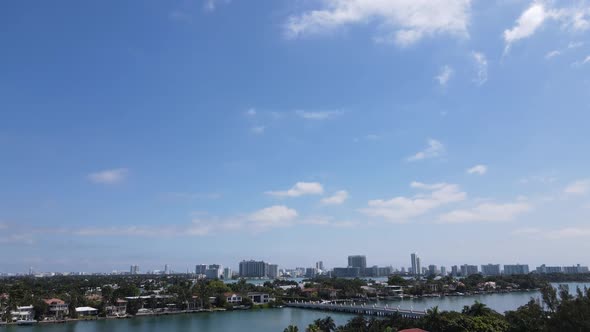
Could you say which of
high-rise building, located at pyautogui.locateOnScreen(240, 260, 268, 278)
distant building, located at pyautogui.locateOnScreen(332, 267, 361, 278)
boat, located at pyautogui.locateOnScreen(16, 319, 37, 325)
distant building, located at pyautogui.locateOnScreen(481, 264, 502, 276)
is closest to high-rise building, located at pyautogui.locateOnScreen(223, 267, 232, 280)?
high-rise building, located at pyautogui.locateOnScreen(240, 260, 268, 278)

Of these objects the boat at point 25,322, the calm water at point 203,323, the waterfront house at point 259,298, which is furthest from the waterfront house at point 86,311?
the waterfront house at point 259,298

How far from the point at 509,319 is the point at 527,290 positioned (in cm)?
7071

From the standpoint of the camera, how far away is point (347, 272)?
191 metres

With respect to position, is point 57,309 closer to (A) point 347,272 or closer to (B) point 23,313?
(B) point 23,313

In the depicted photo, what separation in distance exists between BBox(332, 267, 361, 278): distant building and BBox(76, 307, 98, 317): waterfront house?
147933mm

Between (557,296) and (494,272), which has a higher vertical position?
(557,296)

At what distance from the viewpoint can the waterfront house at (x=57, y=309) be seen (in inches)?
1852

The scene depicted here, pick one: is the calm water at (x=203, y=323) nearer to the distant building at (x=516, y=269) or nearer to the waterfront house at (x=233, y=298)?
the waterfront house at (x=233, y=298)

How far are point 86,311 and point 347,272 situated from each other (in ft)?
506

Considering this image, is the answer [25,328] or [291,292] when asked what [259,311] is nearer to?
[291,292]

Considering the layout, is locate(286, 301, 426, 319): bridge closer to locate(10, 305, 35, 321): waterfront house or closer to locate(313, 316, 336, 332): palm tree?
locate(313, 316, 336, 332): palm tree

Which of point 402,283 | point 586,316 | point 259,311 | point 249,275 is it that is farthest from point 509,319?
point 249,275

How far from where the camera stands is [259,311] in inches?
2197

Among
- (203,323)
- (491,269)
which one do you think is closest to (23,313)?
(203,323)
